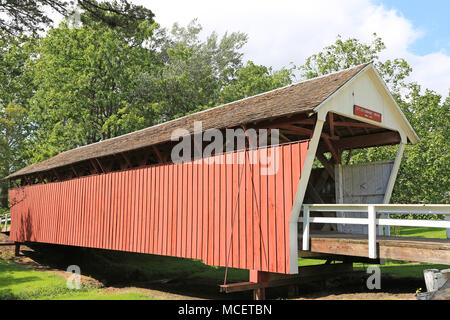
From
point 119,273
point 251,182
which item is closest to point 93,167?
point 119,273

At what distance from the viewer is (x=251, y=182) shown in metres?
9.01

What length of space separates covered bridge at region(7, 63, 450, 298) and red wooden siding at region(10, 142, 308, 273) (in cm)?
3

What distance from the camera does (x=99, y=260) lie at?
20.5 meters

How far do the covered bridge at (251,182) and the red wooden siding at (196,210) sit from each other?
0.03 meters

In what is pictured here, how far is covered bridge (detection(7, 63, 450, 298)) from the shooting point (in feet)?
27.4

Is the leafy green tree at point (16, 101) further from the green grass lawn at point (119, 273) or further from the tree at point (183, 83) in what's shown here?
the green grass lawn at point (119, 273)

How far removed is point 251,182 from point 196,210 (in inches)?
79.6

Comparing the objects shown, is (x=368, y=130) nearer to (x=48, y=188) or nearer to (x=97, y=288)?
(x=97, y=288)

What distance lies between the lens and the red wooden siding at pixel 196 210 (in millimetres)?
8453

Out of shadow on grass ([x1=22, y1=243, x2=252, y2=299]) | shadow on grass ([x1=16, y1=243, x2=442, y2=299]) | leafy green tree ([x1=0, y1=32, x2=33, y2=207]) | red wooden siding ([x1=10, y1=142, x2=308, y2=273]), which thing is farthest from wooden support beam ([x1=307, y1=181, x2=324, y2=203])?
leafy green tree ([x1=0, y1=32, x2=33, y2=207])

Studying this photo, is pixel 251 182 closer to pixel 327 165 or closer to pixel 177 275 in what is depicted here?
pixel 327 165

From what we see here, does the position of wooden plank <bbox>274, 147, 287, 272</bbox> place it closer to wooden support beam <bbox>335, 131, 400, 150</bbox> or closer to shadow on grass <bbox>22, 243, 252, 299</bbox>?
wooden support beam <bbox>335, 131, 400, 150</bbox>
